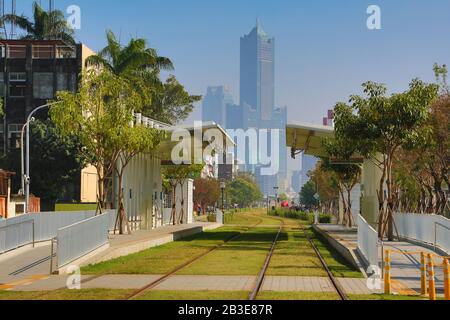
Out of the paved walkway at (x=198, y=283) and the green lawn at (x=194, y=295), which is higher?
the green lawn at (x=194, y=295)

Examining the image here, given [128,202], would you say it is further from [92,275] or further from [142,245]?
[92,275]

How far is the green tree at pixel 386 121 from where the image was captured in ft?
106

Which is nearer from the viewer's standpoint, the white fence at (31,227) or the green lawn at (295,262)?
the green lawn at (295,262)

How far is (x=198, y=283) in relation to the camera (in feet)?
59.8

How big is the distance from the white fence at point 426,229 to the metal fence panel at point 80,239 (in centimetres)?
1215

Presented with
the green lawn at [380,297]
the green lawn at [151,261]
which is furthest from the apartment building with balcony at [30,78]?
the green lawn at [380,297]

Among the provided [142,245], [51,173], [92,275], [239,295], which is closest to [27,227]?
[142,245]

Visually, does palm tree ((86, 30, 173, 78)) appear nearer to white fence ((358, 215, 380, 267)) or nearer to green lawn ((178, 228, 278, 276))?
green lawn ((178, 228, 278, 276))

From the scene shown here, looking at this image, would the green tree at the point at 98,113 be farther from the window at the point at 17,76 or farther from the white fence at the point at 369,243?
the window at the point at 17,76

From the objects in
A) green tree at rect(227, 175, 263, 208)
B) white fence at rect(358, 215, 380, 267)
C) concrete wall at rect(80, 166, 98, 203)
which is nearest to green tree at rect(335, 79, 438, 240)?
white fence at rect(358, 215, 380, 267)

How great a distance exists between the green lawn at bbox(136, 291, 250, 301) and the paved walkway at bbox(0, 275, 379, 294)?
0.83 meters

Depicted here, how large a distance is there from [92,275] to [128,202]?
22.3m

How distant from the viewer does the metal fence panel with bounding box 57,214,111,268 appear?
2107 centimetres

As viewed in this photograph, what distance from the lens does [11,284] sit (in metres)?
18.1
